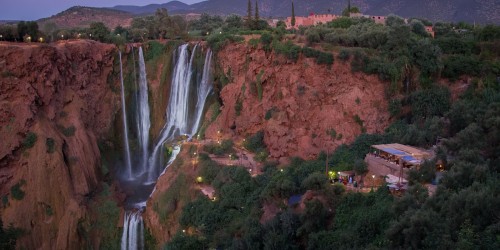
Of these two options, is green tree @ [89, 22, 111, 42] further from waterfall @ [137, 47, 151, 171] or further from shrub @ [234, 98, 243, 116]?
shrub @ [234, 98, 243, 116]

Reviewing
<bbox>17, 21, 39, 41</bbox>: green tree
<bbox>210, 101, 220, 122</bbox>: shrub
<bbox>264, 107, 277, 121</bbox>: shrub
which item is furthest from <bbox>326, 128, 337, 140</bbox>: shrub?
<bbox>17, 21, 39, 41</bbox>: green tree

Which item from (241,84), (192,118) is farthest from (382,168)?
(192,118)

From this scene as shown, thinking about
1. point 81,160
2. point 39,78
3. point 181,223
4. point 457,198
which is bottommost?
point 181,223

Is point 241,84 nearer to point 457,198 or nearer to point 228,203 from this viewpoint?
point 228,203

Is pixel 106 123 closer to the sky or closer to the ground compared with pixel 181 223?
closer to the sky

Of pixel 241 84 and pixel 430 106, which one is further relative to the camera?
pixel 241 84

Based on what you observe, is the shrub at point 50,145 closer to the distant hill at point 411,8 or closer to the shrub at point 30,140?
the shrub at point 30,140
